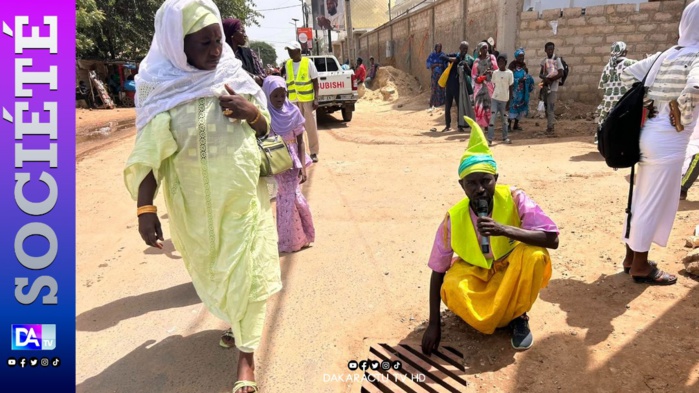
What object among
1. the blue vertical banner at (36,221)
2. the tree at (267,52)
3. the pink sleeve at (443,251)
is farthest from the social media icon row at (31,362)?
the tree at (267,52)

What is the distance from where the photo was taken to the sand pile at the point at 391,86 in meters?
18.8

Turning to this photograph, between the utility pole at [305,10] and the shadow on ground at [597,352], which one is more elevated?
the utility pole at [305,10]

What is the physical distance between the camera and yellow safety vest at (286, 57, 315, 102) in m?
7.66

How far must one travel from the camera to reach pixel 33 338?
8.94ft

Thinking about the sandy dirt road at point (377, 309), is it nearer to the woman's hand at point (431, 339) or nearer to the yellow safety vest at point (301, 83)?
the woman's hand at point (431, 339)

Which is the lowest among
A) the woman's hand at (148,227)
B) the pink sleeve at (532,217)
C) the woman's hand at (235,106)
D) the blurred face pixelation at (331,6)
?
the pink sleeve at (532,217)

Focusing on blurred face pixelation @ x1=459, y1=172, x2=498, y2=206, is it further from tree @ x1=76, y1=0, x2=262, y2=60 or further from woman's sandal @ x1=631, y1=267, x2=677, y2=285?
tree @ x1=76, y1=0, x2=262, y2=60

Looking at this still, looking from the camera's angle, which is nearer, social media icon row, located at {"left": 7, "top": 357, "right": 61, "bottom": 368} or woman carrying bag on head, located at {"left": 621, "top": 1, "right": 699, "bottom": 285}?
social media icon row, located at {"left": 7, "top": 357, "right": 61, "bottom": 368}

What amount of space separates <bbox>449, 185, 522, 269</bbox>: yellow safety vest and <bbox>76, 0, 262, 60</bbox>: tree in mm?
18419

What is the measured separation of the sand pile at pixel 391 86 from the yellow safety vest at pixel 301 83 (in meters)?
11.1

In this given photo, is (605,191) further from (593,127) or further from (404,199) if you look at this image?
(593,127)

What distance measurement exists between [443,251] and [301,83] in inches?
226

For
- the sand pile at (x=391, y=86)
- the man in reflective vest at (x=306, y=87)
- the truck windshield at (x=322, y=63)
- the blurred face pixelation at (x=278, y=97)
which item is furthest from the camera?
the sand pile at (x=391, y=86)

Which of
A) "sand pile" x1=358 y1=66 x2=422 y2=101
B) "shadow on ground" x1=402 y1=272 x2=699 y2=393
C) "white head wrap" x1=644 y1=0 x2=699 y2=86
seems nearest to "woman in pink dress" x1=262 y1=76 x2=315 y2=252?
"shadow on ground" x1=402 y1=272 x2=699 y2=393
